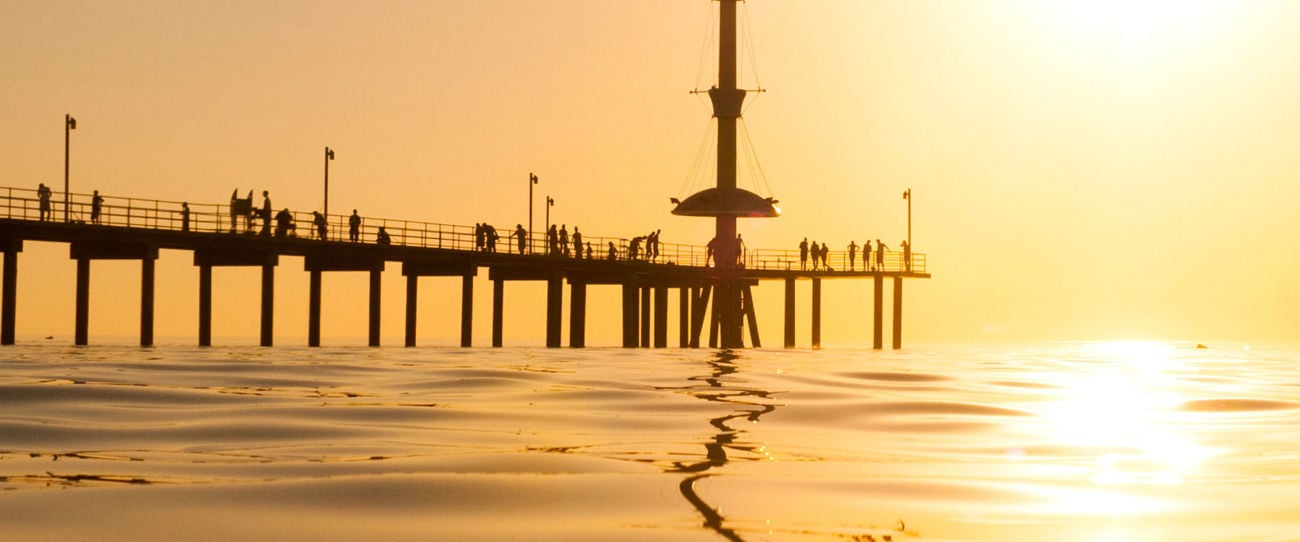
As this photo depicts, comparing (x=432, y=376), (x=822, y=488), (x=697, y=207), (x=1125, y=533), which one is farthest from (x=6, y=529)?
(x=697, y=207)

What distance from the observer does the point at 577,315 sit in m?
67.1

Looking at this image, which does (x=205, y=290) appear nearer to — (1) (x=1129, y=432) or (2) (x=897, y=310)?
(2) (x=897, y=310)

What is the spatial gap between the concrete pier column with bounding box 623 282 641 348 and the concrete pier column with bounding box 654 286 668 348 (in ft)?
8.86

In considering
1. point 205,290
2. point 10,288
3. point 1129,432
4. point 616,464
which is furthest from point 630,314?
point 616,464

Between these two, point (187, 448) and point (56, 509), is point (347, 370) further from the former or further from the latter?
point (56, 509)

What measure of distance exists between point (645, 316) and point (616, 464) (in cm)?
6464

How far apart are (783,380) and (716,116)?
154 ft

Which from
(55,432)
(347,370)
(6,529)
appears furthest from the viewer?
(347,370)

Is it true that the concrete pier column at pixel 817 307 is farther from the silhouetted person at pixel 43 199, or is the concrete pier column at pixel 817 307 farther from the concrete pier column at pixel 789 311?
the silhouetted person at pixel 43 199

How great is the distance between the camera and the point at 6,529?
626 cm

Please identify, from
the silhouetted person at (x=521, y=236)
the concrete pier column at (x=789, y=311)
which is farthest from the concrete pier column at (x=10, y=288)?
the concrete pier column at (x=789, y=311)

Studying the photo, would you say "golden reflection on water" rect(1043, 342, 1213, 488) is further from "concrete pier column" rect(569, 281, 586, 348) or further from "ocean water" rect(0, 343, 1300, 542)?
"concrete pier column" rect(569, 281, 586, 348)

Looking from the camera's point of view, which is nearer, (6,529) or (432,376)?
(6,529)

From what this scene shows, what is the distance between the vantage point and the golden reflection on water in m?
9.52
